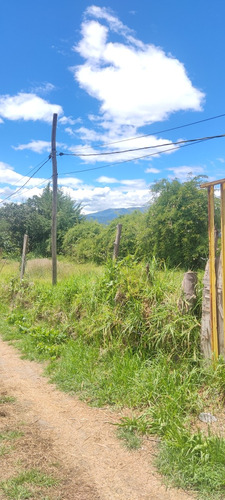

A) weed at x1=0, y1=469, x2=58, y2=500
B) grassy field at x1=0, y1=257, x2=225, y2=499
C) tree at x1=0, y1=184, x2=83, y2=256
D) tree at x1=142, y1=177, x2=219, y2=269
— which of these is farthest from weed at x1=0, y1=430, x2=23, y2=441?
tree at x1=0, y1=184, x2=83, y2=256

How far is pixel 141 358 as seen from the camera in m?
4.29

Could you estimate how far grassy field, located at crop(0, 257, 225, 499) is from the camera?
274 cm

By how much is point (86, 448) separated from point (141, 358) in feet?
5.05

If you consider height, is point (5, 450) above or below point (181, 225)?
below

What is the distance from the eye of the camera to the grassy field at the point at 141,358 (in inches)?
108

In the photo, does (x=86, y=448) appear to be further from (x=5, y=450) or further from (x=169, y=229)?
(x=169, y=229)

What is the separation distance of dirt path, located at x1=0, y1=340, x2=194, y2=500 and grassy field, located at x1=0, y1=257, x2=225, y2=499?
12 centimetres

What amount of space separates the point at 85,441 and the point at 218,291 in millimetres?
2085

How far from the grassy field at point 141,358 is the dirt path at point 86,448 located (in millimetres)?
117

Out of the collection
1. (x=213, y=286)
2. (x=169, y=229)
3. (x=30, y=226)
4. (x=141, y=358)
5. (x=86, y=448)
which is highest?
(x=30, y=226)

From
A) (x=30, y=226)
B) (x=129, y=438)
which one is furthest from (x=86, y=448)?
(x=30, y=226)

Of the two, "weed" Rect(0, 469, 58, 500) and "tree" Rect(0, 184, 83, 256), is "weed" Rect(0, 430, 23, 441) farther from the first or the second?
"tree" Rect(0, 184, 83, 256)

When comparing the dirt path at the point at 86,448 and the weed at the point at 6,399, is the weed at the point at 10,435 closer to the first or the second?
the dirt path at the point at 86,448

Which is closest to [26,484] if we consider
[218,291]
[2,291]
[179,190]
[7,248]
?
[218,291]
